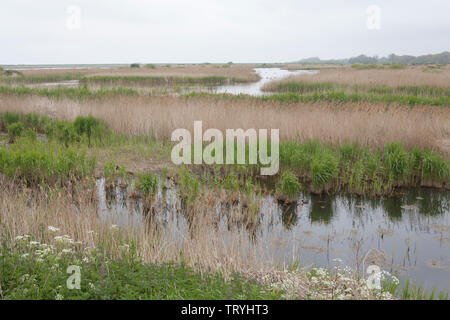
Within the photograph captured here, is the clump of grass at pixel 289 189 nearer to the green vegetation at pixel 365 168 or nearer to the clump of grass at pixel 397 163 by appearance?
the green vegetation at pixel 365 168

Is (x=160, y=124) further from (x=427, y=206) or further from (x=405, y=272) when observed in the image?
(x=405, y=272)

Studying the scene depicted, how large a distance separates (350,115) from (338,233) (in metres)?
5.88

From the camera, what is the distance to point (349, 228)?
682 centimetres

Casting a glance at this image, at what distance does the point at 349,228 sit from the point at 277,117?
5.54 m

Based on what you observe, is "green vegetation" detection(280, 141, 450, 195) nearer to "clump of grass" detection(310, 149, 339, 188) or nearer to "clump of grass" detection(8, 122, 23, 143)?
"clump of grass" detection(310, 149, 339, 188)

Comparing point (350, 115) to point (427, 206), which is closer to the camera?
point (427, 206)

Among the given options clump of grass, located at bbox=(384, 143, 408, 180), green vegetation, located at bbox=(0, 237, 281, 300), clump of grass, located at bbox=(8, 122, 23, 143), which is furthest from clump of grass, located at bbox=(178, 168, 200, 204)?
clump of grass, located at bbox=(8, 122, 23, 143)

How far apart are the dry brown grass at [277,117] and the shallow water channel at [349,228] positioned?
2.12 metres

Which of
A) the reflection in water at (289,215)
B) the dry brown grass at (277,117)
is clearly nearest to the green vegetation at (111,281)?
the reflection in water at (289,215)

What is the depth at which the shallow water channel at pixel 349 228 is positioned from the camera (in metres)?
5.40

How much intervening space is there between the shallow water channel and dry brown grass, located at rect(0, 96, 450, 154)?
2123 millimetres

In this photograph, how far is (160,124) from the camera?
12.1 metres

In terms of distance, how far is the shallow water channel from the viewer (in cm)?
540
